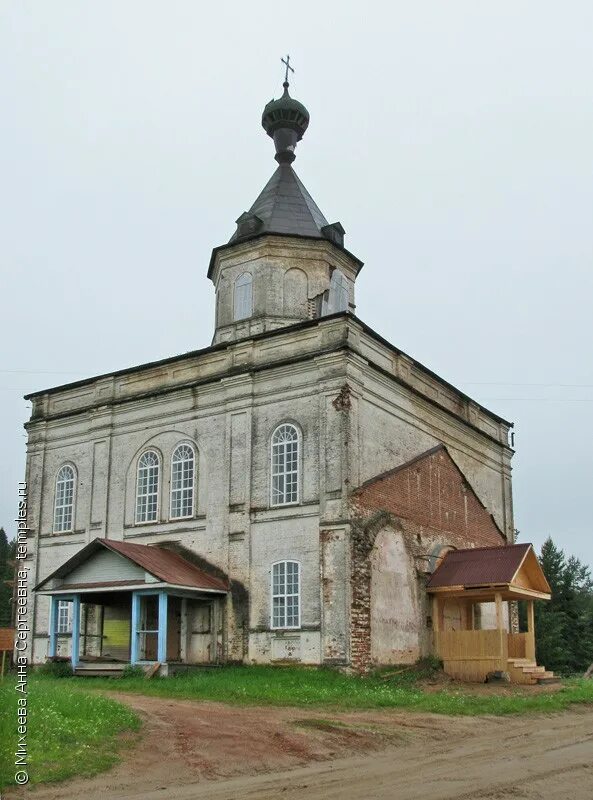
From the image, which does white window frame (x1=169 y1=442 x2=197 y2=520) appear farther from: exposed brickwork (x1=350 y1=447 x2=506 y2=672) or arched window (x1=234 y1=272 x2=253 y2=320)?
exposed brickwork (x1=350 y1=447 x2=506 y2=672)

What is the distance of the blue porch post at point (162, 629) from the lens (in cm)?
2252

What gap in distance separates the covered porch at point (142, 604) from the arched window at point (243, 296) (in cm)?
799

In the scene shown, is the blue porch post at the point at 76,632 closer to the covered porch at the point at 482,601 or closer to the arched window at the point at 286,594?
the arched window at the point at 286,594

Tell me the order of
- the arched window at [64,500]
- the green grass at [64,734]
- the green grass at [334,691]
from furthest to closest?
the arched window at [64,500], the green grass at [334,691], the green grass at [64,734]

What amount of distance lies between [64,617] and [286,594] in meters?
8.59

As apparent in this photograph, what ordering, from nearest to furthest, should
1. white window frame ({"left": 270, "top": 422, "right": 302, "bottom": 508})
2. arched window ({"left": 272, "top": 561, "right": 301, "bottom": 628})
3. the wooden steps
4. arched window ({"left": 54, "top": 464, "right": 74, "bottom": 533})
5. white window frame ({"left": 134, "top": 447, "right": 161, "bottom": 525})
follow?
1. the wooden steps
2. arched window ({"left": 272, "top": 561, "right": 301, "bottom": 628})
3. white window frame ({"left": 270, "top": 422, "right": 302, "bottom": 508})
4. white window frame ({"left": 134, "top": 447, "right": 161, "bottom": 525})
5. arched window ({"left": 54, "top": 464, "right": 74, "bottom": 533})

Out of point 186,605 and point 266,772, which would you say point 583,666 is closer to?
point 186,605

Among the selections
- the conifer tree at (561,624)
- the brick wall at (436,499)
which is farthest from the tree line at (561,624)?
the brick wall at (436,499)

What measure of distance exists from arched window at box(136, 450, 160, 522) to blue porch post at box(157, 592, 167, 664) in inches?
170

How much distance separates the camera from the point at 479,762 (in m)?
11.5

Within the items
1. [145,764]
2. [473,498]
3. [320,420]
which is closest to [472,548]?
[473,498]

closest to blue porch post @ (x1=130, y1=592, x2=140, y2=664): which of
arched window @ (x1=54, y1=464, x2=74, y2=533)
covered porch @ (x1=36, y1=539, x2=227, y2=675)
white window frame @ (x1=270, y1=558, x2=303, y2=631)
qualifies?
covered porch @ (x1=36, y1=539, x2=227, y2=675)

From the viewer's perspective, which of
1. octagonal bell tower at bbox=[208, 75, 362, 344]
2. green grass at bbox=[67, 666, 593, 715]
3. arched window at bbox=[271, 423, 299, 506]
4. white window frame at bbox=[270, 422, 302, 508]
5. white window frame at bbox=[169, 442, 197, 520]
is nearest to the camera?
green grass at bbox=[67, 666, 593, 715]

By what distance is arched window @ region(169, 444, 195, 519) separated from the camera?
86.5 ft
